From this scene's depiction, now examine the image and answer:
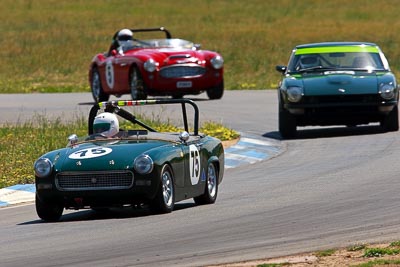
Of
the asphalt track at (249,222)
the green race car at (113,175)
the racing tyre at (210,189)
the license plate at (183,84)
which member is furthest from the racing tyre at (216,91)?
the green race car at (113,175)

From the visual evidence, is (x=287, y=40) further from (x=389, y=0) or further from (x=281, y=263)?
(x=281, y=263)

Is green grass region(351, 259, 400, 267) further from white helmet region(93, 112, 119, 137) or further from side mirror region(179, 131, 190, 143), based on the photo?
white helmet region(93, 112, 119, 137)

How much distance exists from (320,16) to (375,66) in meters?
41.2

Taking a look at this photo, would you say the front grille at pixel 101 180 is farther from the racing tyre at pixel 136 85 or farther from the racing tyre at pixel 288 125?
the racing tyre at pixel 136 85

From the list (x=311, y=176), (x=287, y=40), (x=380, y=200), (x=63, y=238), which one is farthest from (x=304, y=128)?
(x=287, y=40)

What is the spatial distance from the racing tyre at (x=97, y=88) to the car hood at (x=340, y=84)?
1001 cm

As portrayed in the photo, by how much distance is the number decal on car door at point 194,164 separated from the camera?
12.7 metres

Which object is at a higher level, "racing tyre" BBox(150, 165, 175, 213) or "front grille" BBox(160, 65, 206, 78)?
"racing tyre" BBox(150, 165, 175, 213)

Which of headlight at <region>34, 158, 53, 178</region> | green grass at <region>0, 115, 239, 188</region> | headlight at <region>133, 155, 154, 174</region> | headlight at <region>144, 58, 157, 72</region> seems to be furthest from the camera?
headlight at <region>144, 58, 157, 72</region>

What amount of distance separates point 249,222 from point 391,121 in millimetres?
9821

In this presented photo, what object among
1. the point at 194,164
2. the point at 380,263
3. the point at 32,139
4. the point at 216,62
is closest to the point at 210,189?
the point at 194,164

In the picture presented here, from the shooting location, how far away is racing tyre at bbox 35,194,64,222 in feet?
39.4

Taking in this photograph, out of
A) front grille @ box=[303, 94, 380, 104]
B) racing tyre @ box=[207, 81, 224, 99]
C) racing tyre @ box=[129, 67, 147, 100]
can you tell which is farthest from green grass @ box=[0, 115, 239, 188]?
racing tyre @ box=[207, 81, 224, 99]

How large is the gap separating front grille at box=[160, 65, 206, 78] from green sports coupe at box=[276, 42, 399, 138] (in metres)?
6.96
